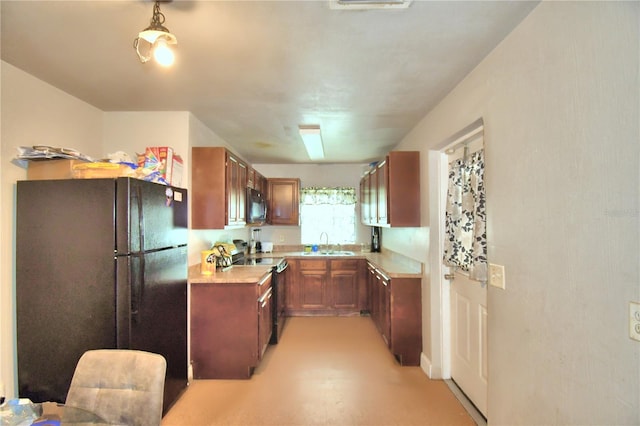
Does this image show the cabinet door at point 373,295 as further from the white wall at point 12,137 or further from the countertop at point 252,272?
the white wall at point 12,137

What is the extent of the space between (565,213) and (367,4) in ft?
4.10

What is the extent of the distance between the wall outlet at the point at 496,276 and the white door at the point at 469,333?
1.28ft

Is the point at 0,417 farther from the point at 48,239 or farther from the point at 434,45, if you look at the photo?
the point at 434,45

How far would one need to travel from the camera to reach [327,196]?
533 centimetres

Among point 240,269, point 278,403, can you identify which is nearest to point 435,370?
point 278,403

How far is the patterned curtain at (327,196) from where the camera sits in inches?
209

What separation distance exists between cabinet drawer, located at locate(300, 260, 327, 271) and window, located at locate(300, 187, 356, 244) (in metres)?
0.79

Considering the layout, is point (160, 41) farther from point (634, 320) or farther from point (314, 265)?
point (314, 265)

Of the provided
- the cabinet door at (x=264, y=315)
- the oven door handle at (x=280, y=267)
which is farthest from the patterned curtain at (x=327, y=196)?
the cabinet door at (x=264, y=315)

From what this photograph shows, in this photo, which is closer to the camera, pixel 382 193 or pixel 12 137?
pixel 12 137

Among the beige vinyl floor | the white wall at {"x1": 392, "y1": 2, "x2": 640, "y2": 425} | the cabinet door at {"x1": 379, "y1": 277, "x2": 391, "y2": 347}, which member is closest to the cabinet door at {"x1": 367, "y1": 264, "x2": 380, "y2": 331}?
the cabinet door at {"x1": 379, "y1": 277, "x2": 391, "y2": 347}

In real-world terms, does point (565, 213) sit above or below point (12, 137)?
below

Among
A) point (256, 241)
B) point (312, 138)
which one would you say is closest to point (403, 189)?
point (312, 138)

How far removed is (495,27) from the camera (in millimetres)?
1548
